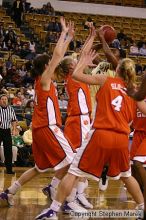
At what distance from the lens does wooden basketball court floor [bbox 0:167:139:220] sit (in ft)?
20.3

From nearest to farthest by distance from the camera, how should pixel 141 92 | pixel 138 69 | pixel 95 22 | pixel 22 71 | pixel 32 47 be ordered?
1. pixel 141 92
2. pixel 22 71
3. pixel 32 47
4. pixel 138 69
5. pixel 95 22

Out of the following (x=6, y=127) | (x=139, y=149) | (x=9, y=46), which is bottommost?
(x=9, y=46)

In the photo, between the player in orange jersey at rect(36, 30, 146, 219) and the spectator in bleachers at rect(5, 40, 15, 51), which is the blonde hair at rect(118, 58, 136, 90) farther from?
the spectator in bleachers at rect(5, 40, 15, 51)

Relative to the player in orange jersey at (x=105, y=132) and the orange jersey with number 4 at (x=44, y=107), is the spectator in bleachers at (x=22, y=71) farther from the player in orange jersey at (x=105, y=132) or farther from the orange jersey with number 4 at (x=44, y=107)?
the player in orange jersey at (x=105, y=132)

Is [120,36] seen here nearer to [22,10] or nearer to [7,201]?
[22,10]

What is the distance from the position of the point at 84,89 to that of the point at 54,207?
1.91m

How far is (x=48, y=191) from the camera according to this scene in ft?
23.4

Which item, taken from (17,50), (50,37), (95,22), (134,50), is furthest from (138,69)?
(17,50)

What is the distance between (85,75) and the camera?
5.38 m

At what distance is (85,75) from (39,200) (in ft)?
8.43

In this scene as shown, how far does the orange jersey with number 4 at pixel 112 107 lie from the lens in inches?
213

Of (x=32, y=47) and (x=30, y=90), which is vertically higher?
(x=32, y=47)

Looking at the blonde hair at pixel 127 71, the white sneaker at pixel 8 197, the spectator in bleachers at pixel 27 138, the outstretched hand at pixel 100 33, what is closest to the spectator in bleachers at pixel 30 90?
the spectator in bleachers at pixel 27 138

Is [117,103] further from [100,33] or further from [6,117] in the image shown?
[6,117]
